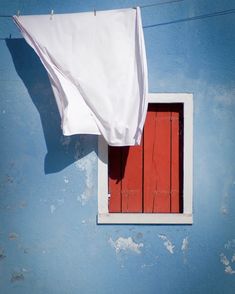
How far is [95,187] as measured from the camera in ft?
14.0

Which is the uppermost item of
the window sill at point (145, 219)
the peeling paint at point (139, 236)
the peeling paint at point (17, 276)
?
the window sill at point (145, 219)

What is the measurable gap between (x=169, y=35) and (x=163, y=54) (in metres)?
0.21

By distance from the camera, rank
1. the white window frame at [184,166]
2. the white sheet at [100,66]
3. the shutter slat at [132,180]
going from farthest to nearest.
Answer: the shutter slat at [132,180] < the white window frame at [184,166] < the white sheet at [100,66]

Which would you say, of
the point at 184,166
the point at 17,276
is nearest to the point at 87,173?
the point at 184,166

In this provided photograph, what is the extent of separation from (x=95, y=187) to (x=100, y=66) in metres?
1.24

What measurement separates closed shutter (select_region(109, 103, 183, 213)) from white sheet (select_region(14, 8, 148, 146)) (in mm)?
447

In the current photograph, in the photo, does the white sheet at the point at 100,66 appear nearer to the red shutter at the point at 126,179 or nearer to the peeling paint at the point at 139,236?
the red shutter at the point at 126,179

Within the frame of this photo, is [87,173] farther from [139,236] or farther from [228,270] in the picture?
[228,270]

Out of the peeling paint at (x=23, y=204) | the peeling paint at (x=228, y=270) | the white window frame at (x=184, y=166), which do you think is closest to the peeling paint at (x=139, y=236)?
the white window frame at (x=184, y=166)

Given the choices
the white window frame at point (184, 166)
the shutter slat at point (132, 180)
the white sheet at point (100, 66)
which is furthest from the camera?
the shutter slat at point (132, 180)

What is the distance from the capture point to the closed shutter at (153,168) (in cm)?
436

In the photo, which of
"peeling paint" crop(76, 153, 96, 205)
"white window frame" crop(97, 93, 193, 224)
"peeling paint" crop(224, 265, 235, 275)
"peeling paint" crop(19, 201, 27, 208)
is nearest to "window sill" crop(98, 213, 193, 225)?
"white window frame" crop(97, 93, 193, 224)

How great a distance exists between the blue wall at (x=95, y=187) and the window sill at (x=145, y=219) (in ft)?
0.22

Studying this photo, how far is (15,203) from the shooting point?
428cm
